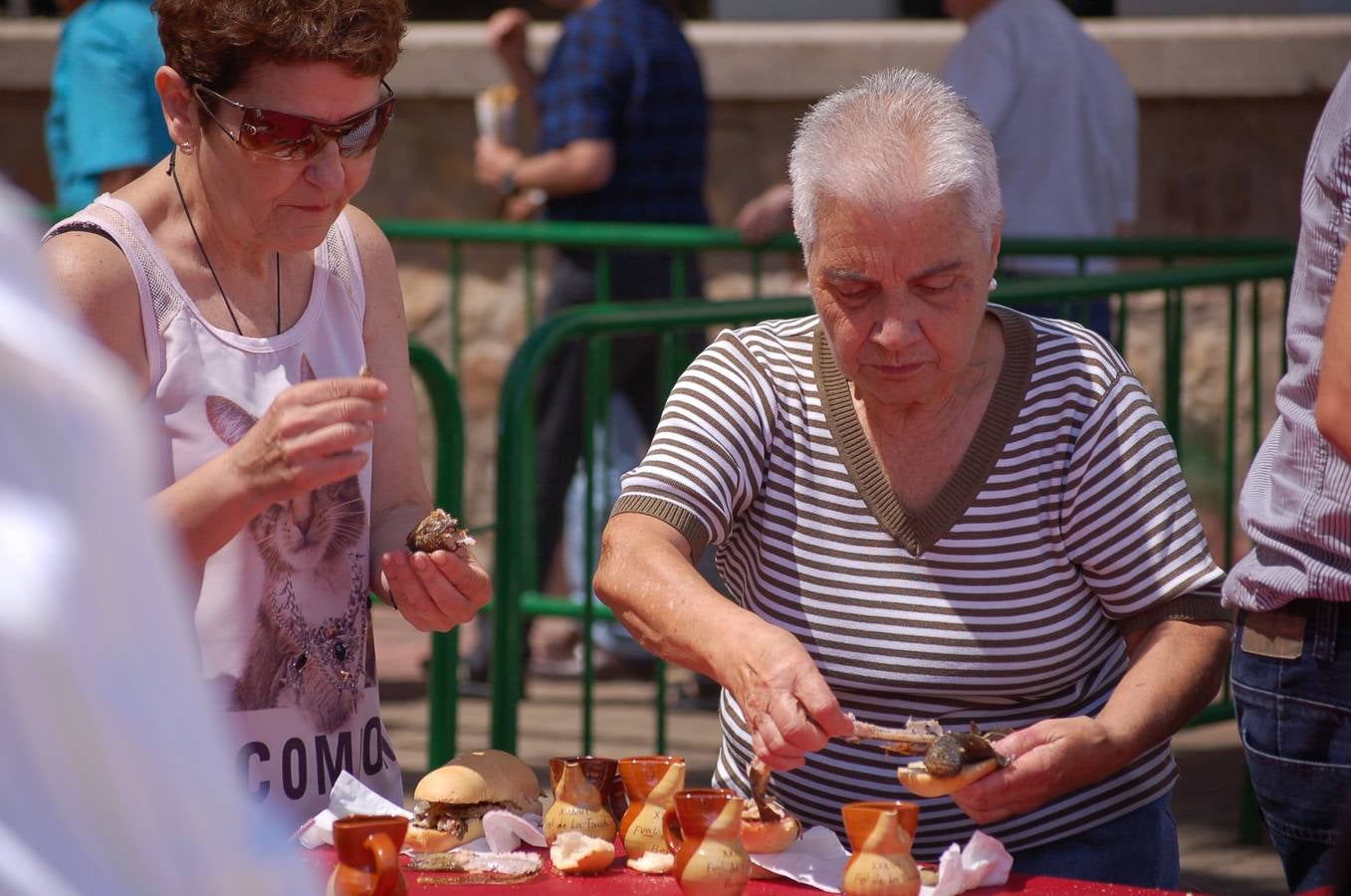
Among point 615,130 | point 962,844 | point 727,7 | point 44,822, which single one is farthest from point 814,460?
point 727,7

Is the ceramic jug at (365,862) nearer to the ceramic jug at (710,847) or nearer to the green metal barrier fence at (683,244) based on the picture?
the ceramic jug at (710,847)

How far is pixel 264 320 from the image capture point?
2.31 m

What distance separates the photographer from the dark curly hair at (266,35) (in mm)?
2146

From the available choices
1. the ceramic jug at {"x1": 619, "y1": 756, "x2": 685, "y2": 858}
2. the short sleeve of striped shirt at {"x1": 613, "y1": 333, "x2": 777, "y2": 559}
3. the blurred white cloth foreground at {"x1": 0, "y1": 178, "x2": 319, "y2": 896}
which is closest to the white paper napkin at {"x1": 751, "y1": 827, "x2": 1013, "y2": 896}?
the ceramic jug at {"x1": 619, "y1": 756, "x2": 685, "y2": 858}

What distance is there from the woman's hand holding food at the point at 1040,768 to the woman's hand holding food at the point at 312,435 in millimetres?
751

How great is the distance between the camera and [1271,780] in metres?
2.25

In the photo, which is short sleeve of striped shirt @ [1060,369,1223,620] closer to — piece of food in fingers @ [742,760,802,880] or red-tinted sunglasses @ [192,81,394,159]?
piece of food in fingers @ [742,760,802,880]

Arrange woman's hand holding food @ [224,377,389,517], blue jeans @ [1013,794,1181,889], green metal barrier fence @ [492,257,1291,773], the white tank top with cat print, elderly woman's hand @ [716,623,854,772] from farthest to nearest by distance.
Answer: green metal barrier fence @ [492,257,1291,773]
blue jeans @ [1013,794,1181,889]
the white tank top with cat print
elderly woman's hand @ [716,623,854,772]
woman's hand holding food @ [224,377,389,517]

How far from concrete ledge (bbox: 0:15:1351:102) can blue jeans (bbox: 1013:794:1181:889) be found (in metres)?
4.25

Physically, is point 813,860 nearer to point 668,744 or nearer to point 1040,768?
point 1040,768

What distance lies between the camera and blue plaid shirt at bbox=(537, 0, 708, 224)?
545cm

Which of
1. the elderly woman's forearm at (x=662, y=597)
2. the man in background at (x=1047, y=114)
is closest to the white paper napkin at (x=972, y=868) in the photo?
the elderly woman's forearm at (x=662, y=597)

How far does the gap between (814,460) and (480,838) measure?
700 mm

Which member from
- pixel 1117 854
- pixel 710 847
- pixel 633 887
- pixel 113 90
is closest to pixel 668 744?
pixel 113 90
